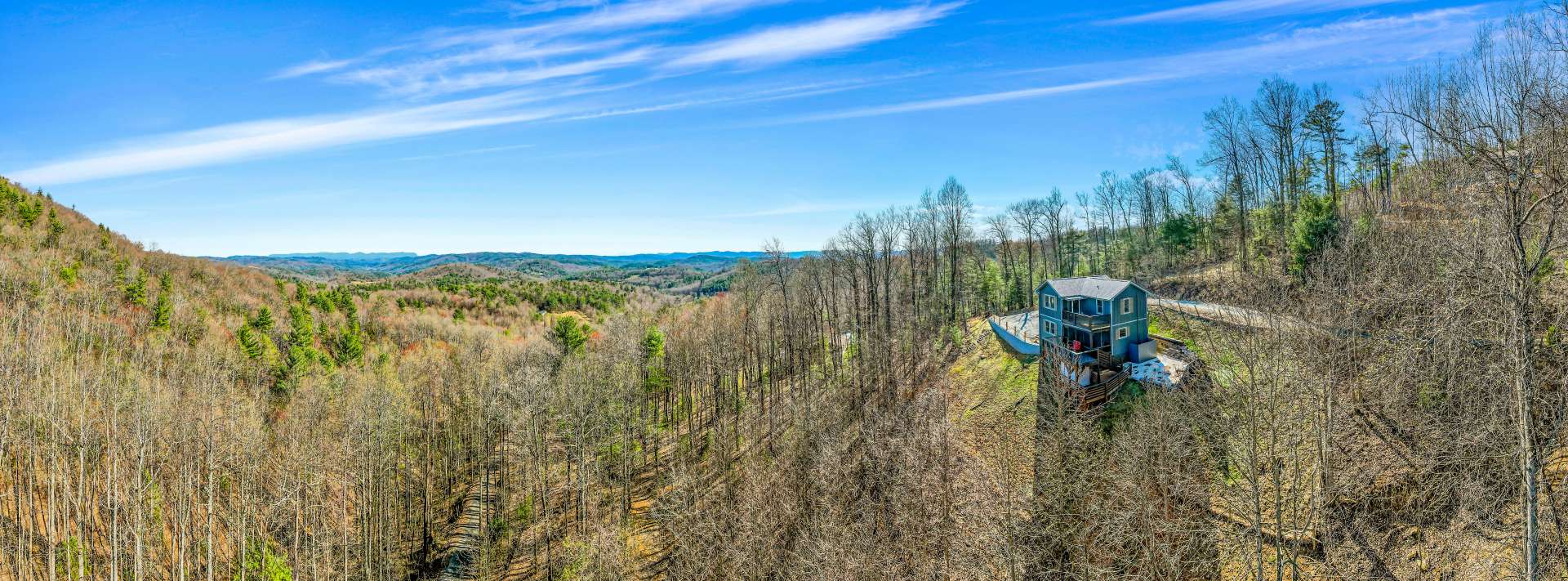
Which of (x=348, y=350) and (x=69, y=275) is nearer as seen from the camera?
(x=69, y=275)

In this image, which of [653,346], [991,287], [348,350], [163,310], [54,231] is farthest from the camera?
[653,346]

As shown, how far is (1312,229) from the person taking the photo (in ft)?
87.0

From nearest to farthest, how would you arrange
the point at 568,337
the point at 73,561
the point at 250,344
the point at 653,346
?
the point at 73,561, the point at 250,344, the point at 653,346, the point at 568,337

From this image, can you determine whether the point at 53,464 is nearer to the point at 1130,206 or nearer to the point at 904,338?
the point at 904,338

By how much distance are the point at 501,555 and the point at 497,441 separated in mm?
10838

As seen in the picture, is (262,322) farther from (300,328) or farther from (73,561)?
(73,561)

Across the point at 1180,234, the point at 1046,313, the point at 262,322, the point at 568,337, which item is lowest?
the point at 568,337

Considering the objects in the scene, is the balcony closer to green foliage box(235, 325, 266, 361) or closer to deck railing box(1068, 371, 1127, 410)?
deck railing box(1068, 371, 1127, 410)

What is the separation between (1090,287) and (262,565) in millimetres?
36227

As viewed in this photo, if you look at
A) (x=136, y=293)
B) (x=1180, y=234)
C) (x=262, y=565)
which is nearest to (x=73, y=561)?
(x=262, y=565)

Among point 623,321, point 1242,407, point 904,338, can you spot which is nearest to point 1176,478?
point 1242,407

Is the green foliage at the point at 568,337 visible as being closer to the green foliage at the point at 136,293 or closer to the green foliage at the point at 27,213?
the green foliage at the point at 136,293

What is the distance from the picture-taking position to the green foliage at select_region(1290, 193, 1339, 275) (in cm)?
2628

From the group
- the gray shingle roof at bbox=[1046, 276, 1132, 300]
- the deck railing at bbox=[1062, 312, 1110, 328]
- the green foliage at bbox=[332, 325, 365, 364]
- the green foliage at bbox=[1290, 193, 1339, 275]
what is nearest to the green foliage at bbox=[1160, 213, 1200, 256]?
the green foliage at bbox=[1290, 193, 1339, 275]
